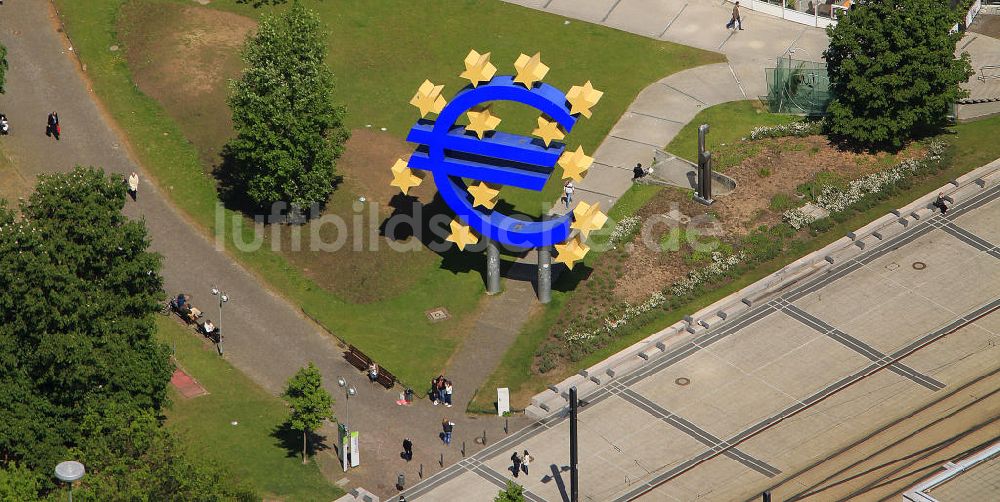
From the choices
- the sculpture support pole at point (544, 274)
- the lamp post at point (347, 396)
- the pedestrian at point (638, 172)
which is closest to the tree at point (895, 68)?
the pedestrian at point (638, 172)

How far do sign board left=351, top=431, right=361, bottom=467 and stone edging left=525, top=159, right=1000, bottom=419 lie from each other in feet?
32.9

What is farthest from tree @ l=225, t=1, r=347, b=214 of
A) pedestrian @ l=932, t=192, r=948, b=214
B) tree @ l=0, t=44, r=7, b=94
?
pedestrian @ l=932, t=192, r=948, b=214

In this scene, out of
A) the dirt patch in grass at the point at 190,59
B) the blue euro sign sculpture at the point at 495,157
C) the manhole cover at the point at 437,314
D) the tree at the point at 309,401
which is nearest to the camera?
the tree at the point at 309,401

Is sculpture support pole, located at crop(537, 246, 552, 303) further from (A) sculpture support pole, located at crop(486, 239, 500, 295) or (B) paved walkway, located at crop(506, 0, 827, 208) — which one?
(B) paved walkway, located at crop(506, 0, 827, 208)

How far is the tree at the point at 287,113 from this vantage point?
4530 inches

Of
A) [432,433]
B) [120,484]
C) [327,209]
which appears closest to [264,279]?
[327,209]

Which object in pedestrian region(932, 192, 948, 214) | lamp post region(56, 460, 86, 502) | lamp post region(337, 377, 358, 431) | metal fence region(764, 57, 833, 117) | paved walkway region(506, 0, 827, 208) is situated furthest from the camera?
metal fence region(764, 57, 833, 117)

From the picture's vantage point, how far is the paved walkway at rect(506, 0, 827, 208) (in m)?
124

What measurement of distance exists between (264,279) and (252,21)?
89.5 ft

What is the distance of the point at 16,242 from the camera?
96.4 meters

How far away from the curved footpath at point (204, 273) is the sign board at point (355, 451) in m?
0.38

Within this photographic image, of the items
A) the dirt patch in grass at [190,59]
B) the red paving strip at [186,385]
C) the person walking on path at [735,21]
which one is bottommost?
the red paving strip at [186,385]

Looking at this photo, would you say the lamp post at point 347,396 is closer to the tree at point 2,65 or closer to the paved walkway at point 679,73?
the paved walkway at point 679,73

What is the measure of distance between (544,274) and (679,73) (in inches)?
1023
